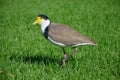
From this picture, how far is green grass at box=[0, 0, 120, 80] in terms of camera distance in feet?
21.4

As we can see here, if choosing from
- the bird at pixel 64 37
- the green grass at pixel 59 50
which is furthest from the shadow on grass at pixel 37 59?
the bird at pixel 64 37

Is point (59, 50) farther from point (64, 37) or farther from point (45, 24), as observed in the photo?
point (64, 37)

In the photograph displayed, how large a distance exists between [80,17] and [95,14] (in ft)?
3.41

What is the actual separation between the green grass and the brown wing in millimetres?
570

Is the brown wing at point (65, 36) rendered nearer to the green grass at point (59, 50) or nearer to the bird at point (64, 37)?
the bird at point (64, 37)

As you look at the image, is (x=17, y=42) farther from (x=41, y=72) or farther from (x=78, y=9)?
(x=78, y=9)

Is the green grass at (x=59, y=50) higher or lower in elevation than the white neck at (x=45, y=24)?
lower

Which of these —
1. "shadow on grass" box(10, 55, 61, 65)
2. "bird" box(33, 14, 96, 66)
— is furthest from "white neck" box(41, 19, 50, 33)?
"shadow on grass" box(10, 55, 61, 65)

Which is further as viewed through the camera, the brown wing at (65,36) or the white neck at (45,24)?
the white neck at (45,24)

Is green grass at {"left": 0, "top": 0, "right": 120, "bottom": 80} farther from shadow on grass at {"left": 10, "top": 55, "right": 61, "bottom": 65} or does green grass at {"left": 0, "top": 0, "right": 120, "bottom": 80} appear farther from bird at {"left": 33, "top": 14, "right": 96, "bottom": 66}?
bird at {"left": 33, "top": 14, "right": 96, "bottom": 66}

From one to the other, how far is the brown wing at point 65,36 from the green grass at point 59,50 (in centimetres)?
57

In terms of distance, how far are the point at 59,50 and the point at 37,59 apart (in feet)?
3.14

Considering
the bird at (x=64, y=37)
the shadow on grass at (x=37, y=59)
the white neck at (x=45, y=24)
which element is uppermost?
the white neck at (x=45, y=24)

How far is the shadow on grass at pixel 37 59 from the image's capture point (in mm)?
7344
